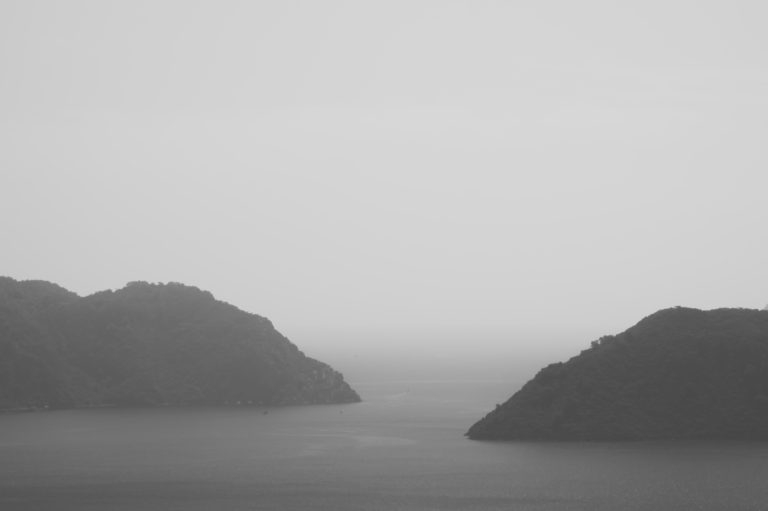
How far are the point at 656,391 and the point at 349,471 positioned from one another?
4872 centimetres

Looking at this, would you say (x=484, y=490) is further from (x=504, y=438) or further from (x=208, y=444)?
(x=208, y=444)

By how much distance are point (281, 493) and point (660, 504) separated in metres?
40.6

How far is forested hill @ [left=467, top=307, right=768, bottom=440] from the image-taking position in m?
140

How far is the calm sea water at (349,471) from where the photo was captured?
104375 millimetres

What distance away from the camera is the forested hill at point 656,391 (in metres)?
140

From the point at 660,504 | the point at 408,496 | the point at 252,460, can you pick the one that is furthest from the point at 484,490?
the point at 252,460

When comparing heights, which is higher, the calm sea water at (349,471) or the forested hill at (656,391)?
the forested hill at (656,391)

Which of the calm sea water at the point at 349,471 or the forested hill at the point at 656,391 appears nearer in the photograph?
the calm sea water at the point at 349,471

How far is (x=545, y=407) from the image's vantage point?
149 meters

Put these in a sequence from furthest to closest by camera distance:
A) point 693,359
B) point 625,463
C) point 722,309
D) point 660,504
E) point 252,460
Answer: point 722,309
point 693,359
point 252,460
point 625,463
point 660,504

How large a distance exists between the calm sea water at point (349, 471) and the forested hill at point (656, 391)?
513 centimetres

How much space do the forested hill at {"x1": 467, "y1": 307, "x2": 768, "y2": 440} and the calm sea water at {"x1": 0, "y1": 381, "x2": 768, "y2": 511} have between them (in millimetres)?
5125

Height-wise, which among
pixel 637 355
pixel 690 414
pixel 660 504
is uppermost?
pixel 637 355

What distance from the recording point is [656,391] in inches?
5689
